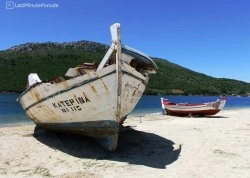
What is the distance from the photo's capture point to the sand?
26.7 feet

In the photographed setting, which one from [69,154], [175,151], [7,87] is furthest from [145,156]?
[7,87]

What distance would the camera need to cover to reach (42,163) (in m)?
9.00

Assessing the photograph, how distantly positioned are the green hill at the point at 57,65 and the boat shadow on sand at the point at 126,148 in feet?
319

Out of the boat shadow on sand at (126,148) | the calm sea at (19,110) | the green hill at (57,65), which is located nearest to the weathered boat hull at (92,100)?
the boat shadow on sand at (126,148)

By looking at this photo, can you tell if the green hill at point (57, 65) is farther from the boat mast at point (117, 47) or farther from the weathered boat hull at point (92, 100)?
the boat mast at point (117, 47)

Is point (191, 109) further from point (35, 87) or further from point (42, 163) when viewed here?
point (42, 163)

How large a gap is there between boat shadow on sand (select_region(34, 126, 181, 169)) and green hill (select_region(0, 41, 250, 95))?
319ft

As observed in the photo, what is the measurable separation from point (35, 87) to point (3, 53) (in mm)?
140155

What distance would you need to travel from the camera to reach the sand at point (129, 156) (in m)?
8.14

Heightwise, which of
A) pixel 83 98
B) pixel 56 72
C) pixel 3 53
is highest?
pixel 3 53

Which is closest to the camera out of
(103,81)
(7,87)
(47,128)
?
(103,81)

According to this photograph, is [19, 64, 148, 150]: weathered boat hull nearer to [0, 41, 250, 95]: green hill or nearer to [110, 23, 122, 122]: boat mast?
[110, 23, 122, 122]: boat mast

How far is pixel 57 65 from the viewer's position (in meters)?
128

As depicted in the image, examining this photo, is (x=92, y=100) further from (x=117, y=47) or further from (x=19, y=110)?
(x=19, y=110)
